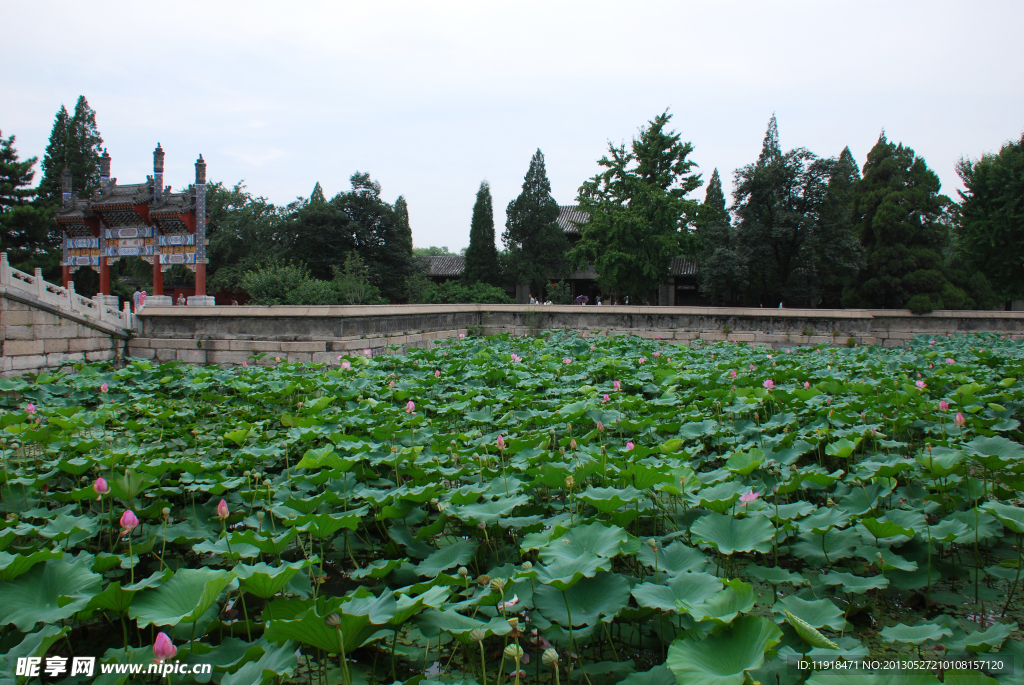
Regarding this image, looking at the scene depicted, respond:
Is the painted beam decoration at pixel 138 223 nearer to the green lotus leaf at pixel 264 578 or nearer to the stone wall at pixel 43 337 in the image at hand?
the stone wall at pixel 43 337

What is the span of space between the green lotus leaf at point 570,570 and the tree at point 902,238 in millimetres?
17169

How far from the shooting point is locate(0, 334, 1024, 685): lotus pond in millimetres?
1224

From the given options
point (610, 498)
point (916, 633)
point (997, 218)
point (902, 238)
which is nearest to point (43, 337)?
point (610, 498)

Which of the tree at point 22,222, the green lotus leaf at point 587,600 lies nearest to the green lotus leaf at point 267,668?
the green lotus leaf at point 587,600

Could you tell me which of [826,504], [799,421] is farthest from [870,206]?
[826,504]

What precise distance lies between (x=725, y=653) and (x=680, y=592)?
0.78 feet

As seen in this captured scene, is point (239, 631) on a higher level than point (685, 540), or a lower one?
lower

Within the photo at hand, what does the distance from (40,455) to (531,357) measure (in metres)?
4.37

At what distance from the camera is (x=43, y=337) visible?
7.50 meters

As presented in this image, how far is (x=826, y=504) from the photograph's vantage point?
2219 mm

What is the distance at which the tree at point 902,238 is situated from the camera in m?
15.3

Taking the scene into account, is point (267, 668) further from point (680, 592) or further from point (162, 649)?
point (680, 592)

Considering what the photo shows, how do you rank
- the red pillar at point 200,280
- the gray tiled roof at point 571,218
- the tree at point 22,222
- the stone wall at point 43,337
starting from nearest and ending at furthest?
the stone wall at point 43,337
the red pillar at point 200,280
the tree at point 22,222
the gray tiled roof at point 571,218

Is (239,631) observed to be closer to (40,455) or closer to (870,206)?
(40,455)
